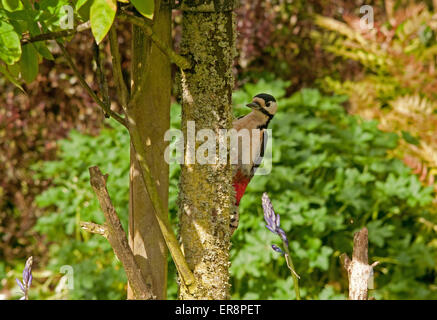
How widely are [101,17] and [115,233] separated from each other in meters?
0.50

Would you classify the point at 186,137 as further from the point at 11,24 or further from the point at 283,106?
the point at 283,106

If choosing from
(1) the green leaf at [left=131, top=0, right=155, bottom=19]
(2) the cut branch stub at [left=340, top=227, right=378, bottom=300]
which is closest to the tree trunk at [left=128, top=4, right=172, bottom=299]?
(1) the green leaf at [left=131, top=0, right=155, bottom=19]

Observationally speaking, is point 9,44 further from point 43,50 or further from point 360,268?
point 360,268

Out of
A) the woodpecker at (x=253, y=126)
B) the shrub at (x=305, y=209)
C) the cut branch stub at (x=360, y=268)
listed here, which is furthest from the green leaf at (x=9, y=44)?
the shrub at (x=305, y=209)

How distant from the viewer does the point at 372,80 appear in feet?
14.3

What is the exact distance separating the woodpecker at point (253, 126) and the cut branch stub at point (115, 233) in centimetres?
27

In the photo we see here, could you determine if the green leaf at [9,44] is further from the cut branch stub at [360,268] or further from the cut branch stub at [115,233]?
the cut branch stub at [360,268]

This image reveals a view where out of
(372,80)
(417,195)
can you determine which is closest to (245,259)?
(417,195)

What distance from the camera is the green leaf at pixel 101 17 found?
36.4 inches

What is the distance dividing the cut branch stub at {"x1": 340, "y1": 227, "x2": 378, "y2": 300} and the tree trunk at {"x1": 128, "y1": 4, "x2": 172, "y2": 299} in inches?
17.3

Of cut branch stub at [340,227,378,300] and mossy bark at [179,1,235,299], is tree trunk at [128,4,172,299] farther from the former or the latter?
cut branch stub at [340,227,378,300]

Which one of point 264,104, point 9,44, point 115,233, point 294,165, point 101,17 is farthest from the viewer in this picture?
point 294,165

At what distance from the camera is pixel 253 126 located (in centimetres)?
141

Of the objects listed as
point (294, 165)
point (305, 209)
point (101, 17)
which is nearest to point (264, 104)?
point (101, 17)
